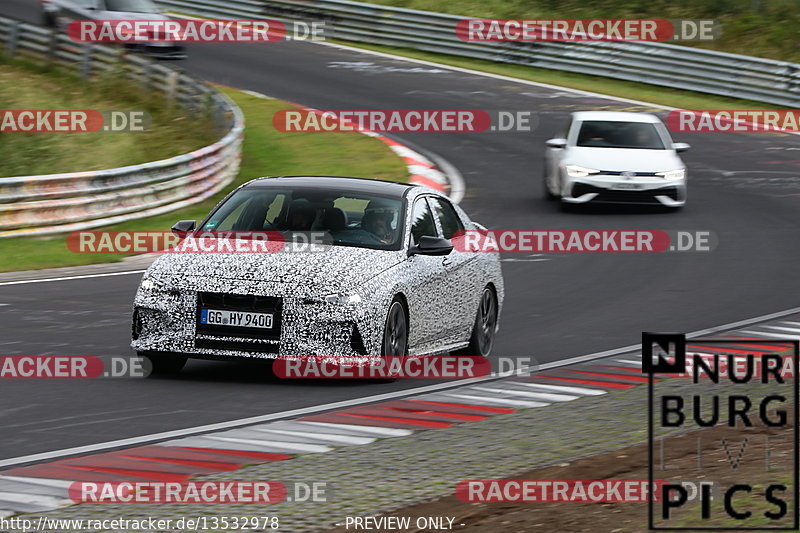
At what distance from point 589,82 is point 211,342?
29.1 m

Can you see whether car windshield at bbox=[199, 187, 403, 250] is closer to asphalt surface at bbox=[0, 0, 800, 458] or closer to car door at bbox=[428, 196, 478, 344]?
car door at bbox=[428, 196, 478, 344]

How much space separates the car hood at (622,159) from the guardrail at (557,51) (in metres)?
13.0

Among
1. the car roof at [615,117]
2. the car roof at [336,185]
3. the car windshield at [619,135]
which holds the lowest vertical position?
the car windshield at [619,135]

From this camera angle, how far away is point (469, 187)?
2602 centimetres

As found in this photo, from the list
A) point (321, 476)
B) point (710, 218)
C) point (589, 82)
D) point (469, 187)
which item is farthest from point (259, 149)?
point (321, 476)

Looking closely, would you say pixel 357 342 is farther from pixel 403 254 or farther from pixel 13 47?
pixel 13 47

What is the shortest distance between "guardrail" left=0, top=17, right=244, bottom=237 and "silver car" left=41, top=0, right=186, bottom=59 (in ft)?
11.7

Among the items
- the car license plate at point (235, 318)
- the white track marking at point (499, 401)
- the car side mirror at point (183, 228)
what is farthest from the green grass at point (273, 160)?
the white track marking at point (499, 401)

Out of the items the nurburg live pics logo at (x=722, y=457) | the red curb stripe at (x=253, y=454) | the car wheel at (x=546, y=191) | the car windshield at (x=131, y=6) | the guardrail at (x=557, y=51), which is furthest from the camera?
the guardrail at (x=557, y=51)

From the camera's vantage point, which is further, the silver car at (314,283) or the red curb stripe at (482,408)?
the silver car at (314,283)

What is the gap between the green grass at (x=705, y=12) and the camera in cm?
4222

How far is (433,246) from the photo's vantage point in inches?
445

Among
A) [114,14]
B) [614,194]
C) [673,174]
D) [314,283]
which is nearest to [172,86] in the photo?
[114,14]

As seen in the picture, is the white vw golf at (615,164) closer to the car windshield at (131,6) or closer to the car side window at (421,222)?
the car side window at (421,222)
